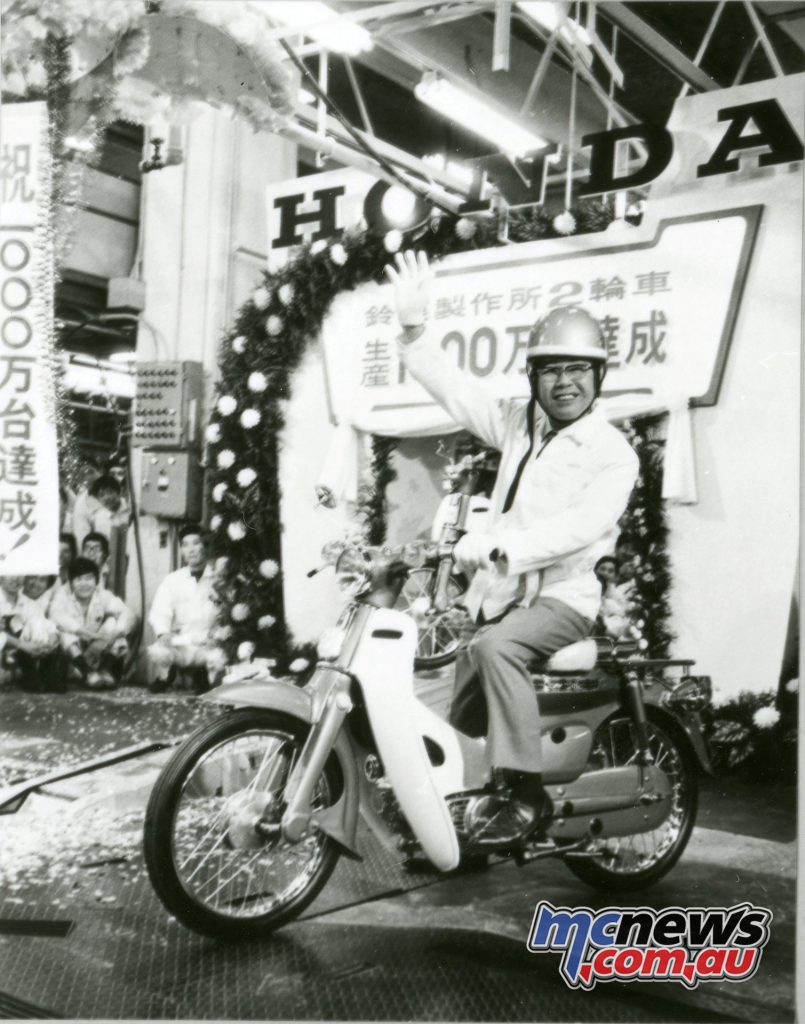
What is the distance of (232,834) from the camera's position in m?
2.62

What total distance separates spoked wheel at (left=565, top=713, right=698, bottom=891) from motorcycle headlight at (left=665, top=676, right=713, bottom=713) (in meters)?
0.15

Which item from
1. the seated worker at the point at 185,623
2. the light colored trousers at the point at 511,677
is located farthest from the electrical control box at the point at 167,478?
the light colored trousers at the point at 511,677

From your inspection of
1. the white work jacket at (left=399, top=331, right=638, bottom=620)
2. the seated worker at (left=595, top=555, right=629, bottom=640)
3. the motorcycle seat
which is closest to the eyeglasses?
the white work jacket at (left=399, top=331, right=638, bottom=620)

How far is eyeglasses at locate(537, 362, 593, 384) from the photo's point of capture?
117 inches

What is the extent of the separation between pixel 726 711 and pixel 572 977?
855 millimetres

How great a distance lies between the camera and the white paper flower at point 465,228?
3111mm

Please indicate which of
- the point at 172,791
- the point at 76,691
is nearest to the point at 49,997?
the point at 172,791

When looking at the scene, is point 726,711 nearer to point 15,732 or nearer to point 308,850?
point 308,850

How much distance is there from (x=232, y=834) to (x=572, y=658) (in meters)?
1.05

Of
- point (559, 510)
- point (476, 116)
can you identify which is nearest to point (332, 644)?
point (559, 510)

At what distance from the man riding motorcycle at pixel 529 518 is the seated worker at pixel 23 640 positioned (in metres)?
1.30

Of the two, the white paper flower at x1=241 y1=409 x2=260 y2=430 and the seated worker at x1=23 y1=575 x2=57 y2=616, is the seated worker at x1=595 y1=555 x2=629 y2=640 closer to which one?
the white paper flower at x1=241 y1=409 x2=260 y2=430

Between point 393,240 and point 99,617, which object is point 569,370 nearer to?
point 393,240

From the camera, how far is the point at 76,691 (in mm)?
3252
